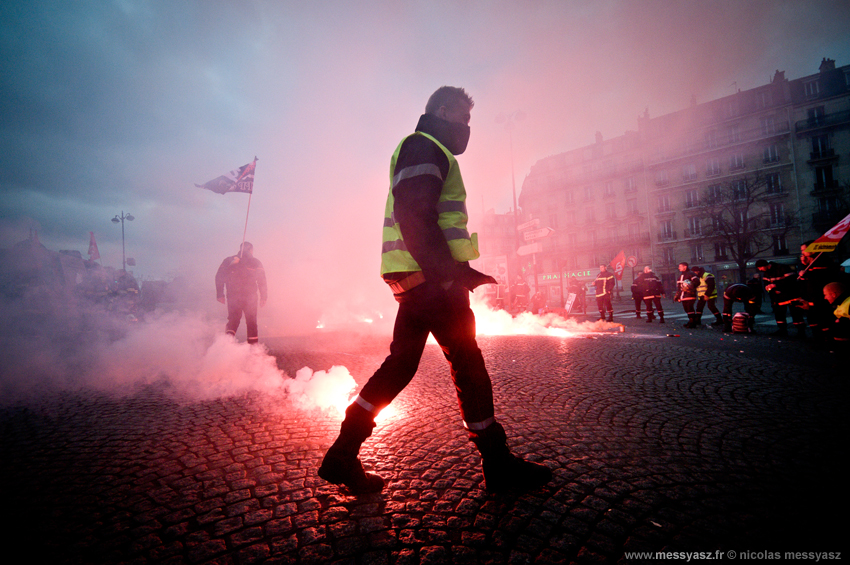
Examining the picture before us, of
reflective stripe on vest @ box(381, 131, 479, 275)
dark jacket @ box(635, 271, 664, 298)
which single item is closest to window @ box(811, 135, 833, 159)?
dark jacket @ box(635, 271, 664, 298)

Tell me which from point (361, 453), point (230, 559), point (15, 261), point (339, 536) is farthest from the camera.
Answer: point (15, 261)

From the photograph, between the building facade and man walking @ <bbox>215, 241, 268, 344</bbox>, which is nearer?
man walking @ <bbox>215, 241, 268, 344</bbox>

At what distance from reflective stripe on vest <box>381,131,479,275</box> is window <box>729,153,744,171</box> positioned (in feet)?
166

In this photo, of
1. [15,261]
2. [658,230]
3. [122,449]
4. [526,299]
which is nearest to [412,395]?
[122,449]

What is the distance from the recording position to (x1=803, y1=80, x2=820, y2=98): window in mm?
37016

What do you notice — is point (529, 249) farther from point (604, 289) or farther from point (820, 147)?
point (820, 147)

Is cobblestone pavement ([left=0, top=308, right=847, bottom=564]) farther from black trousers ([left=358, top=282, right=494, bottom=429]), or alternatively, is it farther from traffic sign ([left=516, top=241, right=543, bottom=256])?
traffic sign ([left=516, top=241, right=543, bottom=256])

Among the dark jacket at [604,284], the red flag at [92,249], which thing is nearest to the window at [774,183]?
the dark jacket at [604,284]

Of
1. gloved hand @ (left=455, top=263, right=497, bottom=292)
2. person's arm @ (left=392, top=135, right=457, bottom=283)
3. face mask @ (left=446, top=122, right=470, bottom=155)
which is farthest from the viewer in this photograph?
face mask @ (left=446, top=122, right=470, bottom=155)

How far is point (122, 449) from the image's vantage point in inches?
96.7

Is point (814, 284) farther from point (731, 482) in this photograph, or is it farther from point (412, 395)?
point (412, 395)

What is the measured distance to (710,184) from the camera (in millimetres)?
39750

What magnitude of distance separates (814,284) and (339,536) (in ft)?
27.5

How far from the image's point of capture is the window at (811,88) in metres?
37.0
